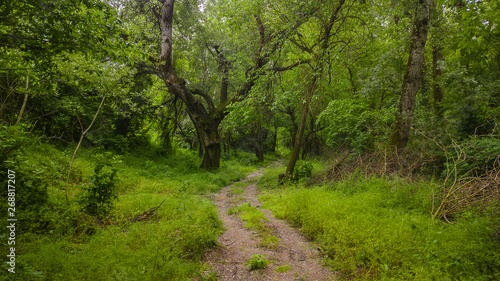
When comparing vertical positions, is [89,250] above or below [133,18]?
below

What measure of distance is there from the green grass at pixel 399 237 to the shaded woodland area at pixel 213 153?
3 cm

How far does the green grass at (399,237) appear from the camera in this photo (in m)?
3.09

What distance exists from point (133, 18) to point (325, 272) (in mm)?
13464

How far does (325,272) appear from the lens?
3.67 m

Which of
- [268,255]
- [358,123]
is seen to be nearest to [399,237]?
[268,255]

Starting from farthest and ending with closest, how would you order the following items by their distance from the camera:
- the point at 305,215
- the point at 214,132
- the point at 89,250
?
the point at 214,132
the point at 305,215
the point at 89,250

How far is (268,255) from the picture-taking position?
418 centimetres

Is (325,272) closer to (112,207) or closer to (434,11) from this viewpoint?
(112,207)

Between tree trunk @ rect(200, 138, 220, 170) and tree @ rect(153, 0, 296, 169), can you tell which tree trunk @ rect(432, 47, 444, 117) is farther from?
tree trunk @ rect(200, 138, 220, 170)

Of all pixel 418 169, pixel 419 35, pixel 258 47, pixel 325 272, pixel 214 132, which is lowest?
pixel 325 272

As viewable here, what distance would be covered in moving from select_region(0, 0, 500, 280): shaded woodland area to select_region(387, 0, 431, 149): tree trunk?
0.13 ft

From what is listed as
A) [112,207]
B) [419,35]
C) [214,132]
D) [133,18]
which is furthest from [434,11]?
[133,18]

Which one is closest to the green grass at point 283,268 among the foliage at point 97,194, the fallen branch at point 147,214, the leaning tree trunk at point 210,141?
the fallen branch at point 147,214

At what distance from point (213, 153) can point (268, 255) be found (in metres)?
9.11
